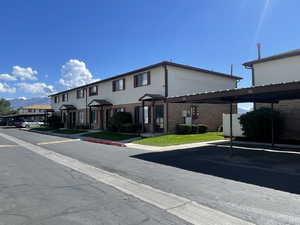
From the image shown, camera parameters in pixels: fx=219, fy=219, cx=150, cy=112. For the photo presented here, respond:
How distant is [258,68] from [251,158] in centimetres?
965

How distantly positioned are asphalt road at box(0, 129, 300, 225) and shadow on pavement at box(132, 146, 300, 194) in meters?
0.03

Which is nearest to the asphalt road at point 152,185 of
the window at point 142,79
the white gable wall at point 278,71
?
the white gable wall at point 278,71

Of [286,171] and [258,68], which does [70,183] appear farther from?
[258,68]

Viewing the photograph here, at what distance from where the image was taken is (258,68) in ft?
53.7

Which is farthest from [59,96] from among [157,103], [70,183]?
[70,183]

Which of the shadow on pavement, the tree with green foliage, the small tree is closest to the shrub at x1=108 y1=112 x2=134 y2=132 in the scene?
the small tree

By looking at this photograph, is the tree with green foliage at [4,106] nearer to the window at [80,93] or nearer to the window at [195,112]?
the window at [80,93]

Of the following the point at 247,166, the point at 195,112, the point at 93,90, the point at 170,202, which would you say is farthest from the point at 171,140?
the point at 93,90

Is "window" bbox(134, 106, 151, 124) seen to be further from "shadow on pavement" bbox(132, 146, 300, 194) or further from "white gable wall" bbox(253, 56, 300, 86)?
"shadow on pavement" bbox(132, 146, 300, 194)

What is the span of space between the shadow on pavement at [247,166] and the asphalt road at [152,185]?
27 mm

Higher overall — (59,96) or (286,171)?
(59,96)

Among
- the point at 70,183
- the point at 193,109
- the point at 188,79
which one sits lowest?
the point at 70,183

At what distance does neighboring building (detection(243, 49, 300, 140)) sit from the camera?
13.9 metres

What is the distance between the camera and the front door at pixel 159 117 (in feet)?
63.0
